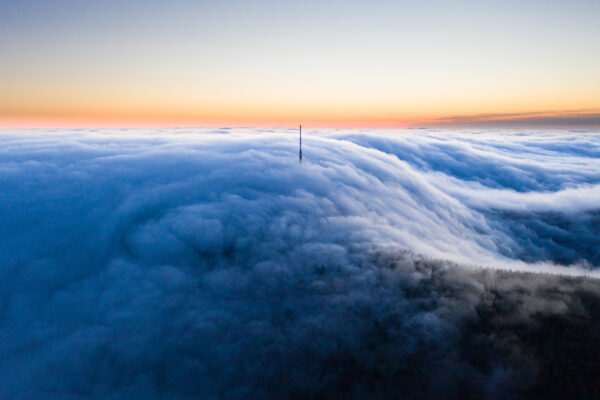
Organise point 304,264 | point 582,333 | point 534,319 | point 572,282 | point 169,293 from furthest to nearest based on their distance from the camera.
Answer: point 304,264 → point 572,282 → point 169,293 → point 534,319 → point 582,333

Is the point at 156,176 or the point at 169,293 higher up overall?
the point at 156,176

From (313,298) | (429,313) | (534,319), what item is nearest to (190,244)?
(313,298)

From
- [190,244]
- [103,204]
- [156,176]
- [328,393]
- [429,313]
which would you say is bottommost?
[328,393]

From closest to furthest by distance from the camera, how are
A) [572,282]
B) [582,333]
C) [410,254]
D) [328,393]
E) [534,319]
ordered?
[328,393], [582,333], [534,319], [572,282], [410,254]

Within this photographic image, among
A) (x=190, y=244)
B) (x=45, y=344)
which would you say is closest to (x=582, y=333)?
(x=190, y=244)

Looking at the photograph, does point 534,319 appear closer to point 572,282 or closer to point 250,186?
point 572,282

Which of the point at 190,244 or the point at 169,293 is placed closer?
the point at 169,293

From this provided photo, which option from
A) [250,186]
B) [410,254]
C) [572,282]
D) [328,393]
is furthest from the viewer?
[250,186]

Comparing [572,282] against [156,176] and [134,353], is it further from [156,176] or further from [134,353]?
[156,176]

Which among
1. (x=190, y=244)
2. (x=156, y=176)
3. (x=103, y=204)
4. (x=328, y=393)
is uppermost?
(x=156, y=176)
